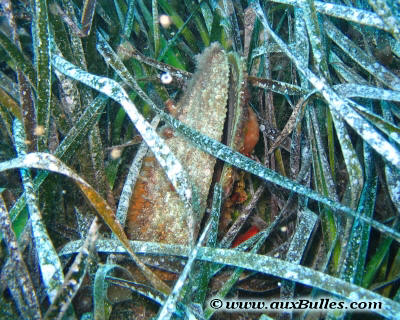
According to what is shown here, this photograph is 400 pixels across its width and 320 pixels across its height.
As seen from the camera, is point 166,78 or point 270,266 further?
point 166,78

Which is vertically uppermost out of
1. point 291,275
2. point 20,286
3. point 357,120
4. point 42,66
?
point 42,66

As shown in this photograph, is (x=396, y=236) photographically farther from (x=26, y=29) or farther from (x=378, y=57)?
(x=26, y=29)

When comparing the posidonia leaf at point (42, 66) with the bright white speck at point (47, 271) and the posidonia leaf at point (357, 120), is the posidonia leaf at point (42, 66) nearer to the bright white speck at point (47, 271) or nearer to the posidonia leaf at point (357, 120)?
the bright white speck at point (47, 271)

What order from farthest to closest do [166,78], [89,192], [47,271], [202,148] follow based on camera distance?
[166,78] < [202,148] < [89,192] < [47,271]

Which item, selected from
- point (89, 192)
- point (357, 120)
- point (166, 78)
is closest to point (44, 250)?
point (89, 192)

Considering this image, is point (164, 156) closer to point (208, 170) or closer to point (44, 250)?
point (208, 170)

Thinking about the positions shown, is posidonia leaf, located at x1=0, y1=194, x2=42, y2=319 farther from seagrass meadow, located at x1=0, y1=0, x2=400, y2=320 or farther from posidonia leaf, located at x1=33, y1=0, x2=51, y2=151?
posidonia leaf, located at x1=33, y1=0, x2=51, y2=151

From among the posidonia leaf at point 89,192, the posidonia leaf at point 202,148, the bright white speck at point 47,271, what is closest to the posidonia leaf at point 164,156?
the posidonia leaf at point 202,148
